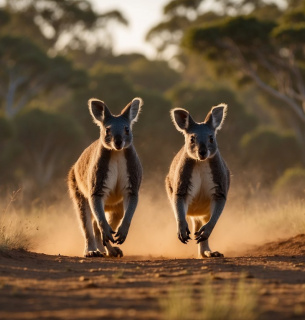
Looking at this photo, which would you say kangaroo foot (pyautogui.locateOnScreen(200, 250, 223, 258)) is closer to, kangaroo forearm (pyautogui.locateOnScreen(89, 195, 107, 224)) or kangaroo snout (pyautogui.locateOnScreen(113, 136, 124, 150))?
kangaroo forearm (pyautogui.locateOnScreen(89, 195, 107, 224))

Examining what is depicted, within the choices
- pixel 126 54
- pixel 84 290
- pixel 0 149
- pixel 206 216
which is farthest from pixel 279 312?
pixel 126 54

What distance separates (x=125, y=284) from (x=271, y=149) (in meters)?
33.6

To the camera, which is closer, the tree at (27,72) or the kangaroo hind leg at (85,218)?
the kangaroo hind leg at (85,218)

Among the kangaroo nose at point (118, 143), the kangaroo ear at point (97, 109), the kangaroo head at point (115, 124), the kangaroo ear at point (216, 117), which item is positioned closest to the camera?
the kangaroo nose at point (118, 143)

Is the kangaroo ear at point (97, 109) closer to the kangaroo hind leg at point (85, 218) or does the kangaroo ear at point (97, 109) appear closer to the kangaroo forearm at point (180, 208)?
the kangaroo hind leg at point (85, 218)

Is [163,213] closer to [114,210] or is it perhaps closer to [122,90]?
[114,210]

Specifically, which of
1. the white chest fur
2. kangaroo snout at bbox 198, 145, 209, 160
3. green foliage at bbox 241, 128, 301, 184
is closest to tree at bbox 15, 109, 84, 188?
green foliage at bbox 241, 128, 301, 184

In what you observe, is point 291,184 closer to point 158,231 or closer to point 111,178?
point 158,231

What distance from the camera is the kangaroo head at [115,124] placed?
10383 mm

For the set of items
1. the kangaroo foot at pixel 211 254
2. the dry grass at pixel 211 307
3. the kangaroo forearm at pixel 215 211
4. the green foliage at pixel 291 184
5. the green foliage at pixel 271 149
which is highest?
the green foliage at pixel 271 149

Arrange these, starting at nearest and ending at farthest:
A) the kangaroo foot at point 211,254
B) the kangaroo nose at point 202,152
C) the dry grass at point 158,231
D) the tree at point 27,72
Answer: the kangaroo nose at point 202,152 → the kangaroo foot at point 211,254 → the dry grass at point 158,231 → the tree at point 27,72

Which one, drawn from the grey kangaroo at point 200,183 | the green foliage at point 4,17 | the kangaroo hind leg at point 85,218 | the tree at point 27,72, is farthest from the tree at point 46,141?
the grey kangaroo at point 200,183

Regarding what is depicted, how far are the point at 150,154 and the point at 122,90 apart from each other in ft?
31.2

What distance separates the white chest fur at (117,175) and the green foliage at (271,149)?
26.8m
